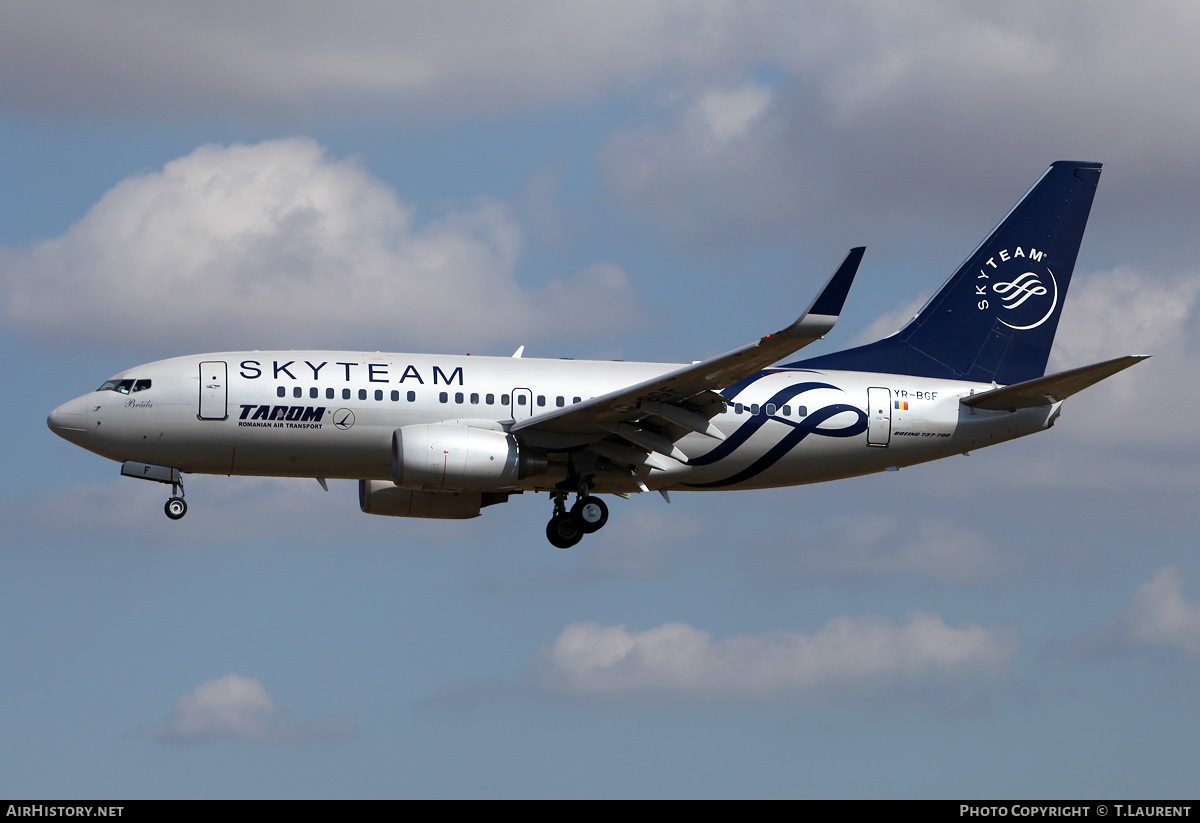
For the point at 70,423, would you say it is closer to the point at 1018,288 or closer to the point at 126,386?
the point at 126,386

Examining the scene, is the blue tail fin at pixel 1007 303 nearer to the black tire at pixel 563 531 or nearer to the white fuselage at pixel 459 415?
the white fuselage at pixel 459 415

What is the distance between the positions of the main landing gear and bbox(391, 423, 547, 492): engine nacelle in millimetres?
2314

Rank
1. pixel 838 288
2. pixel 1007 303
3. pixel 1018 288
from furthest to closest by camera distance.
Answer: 1. pixel 1018 288
2. pixel 1007 303
3. pixel 838 288

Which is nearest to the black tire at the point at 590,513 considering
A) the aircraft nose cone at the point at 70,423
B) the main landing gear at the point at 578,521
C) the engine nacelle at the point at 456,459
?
the main landing gear at the point at 578,521

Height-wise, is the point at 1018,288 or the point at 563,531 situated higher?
the point at 1018,288

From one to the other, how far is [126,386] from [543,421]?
11.2 metres

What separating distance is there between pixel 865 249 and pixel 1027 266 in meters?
18.4

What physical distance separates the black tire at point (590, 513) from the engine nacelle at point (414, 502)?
14.1ft

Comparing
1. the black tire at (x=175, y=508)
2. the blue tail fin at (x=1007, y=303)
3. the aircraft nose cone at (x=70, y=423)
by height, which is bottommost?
the black tire at (x=175, y=508)

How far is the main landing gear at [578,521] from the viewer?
137ft

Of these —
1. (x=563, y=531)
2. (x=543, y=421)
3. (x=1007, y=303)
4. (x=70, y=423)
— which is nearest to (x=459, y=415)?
(x=543, y=421)

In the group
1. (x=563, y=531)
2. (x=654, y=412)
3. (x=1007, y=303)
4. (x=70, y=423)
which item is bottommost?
(x=563, y=531)

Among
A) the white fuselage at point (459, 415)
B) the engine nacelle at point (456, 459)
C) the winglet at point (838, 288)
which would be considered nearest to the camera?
the winglet at point (838, 288)

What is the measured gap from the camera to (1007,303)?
→ 4816cm
